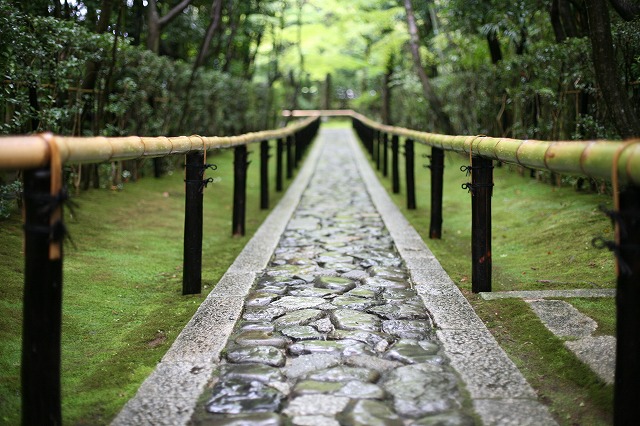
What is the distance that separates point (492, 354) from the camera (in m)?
3.21

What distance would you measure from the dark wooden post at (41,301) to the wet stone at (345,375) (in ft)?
3.84

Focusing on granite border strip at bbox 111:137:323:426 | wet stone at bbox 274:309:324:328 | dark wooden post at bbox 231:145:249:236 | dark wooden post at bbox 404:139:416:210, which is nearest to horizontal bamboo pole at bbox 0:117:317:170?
granite border strip at bbox 111:137:323:426

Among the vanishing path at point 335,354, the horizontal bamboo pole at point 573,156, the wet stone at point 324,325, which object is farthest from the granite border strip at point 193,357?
the horizontal bamboo pole at point 573,156

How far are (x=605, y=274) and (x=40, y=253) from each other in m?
3.88

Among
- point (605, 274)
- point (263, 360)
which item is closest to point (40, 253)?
point (263, 360)

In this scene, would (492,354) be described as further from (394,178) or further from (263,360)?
(394,178)

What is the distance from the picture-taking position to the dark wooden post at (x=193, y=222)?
4.39 m

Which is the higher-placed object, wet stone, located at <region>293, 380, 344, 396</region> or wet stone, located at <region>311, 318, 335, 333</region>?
wet stone, located at <region>311, 318, 335, 333</region>

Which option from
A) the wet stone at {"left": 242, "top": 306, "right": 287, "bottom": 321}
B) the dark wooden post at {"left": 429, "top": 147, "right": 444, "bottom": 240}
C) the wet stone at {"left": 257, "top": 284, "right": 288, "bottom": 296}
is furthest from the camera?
the dark wooden post at {"left": 429, "top": 147, "right": 444, "bottom": 240}

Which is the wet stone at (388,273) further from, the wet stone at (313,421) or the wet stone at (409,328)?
the wet stone at (313,421)

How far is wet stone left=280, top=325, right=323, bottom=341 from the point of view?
354cm

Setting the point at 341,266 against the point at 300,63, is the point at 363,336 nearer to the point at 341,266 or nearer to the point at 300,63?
the point at 341,266

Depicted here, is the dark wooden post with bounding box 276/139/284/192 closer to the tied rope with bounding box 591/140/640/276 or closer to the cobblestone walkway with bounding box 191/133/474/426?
the cobblestone walkway with bounding box 191/133/474/426

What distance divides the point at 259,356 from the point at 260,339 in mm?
257
